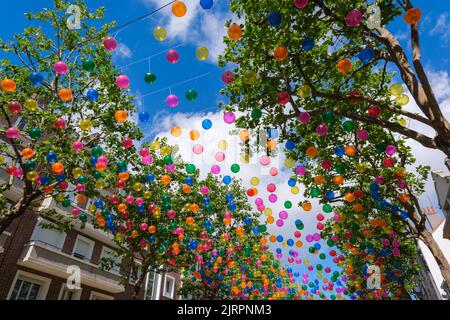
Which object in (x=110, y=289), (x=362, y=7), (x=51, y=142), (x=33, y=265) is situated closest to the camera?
(x=362, y=7)

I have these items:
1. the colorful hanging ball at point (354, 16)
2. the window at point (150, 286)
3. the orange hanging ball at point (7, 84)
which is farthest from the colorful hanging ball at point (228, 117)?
the window at point (150, 286)

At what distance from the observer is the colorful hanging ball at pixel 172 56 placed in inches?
255

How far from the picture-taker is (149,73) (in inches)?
265

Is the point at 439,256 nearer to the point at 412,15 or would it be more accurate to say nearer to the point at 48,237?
the point at 412,15

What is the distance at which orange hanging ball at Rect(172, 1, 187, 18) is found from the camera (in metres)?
5.94

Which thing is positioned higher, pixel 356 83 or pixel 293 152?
pixel 356 83

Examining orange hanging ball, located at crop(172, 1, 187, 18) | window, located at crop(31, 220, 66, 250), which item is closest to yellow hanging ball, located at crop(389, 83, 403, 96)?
orange hanging ball, located at crop(172, 1, 187, 18)

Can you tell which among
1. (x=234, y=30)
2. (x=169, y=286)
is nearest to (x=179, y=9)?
(x=234, y=30)

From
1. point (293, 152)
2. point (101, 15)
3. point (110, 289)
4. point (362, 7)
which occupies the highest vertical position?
point (101, 15)

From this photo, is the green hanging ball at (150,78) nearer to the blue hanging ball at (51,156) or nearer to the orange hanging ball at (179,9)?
the orange hanging ball at (179,9)

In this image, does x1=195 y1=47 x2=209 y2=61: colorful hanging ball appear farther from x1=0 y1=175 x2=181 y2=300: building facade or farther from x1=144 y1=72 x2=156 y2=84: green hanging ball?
x1=0 y1=175 x2=181 y2=300: building facade

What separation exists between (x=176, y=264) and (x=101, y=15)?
40.8 ft

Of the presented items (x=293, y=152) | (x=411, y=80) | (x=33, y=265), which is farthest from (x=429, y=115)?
(x=33, y=265)
